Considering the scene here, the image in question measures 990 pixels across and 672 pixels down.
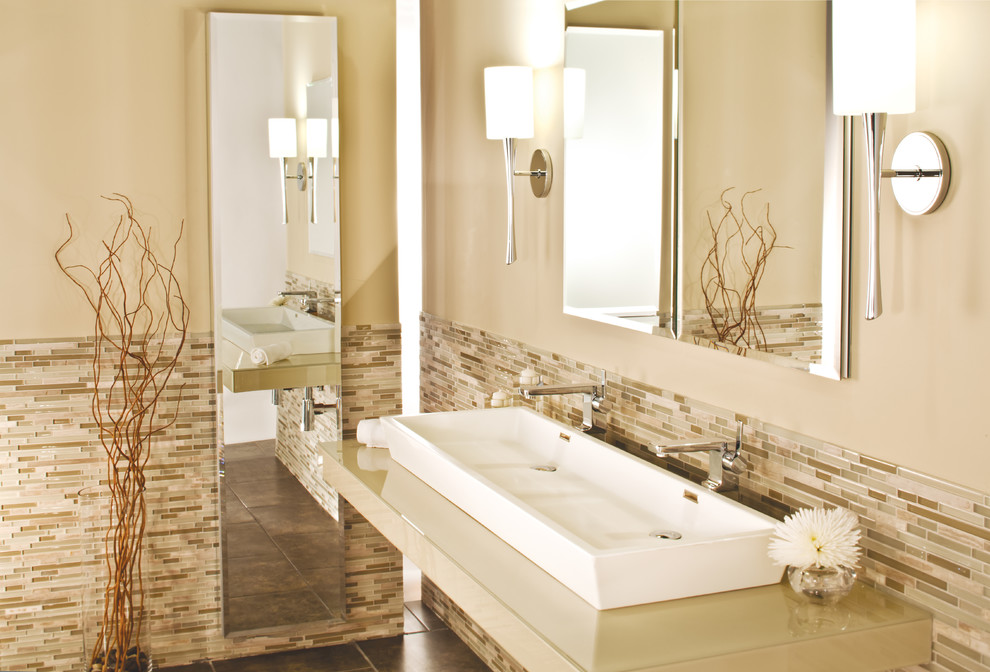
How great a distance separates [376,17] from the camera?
12.1 feet

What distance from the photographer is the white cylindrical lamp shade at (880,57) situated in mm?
1581

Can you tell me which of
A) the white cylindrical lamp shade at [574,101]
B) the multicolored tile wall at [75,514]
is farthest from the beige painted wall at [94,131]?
the white cylindrical lamp shade at [574,101]

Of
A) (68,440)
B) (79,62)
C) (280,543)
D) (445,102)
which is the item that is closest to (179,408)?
(68,440)

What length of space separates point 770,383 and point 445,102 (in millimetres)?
2030

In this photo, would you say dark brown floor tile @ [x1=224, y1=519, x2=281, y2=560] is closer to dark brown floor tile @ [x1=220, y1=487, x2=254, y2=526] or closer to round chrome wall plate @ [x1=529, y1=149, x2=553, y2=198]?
dark brown floor tile @ [x1=220, y1=487, x2=254, y2=526]

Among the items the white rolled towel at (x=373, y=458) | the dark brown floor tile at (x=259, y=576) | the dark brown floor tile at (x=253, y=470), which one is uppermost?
the white rolled towel at (x=373, y=458)

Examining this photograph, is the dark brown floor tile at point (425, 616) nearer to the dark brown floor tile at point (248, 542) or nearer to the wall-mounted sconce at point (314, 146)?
the dark brown floor tile at point (248, 542)

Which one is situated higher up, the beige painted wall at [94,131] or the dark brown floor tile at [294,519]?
the beige painted wall at [94,131]

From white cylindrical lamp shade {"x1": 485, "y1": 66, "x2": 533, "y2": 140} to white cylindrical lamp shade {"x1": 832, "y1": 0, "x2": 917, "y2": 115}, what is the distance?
144cm

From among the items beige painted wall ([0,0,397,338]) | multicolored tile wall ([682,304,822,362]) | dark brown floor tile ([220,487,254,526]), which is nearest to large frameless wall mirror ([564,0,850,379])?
multicolored tile wall ([682,304,822,362])

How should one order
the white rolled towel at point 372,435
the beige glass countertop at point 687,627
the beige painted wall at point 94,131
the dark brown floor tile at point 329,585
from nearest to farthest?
the beige glass countertop at point 687,627
the white rolled towel at point 372,435
the beige painted wall at point 94,131
the dark brown floor tile at point 329,585

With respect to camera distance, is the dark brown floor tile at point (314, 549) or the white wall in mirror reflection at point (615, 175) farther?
the dark brown floor tile at point (314, 549)

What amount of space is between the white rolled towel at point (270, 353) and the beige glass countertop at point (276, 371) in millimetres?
13

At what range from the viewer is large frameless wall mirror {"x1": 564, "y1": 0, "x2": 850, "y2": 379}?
1843 millimetres
